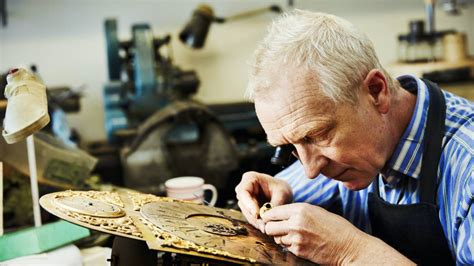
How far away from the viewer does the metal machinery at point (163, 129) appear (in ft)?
8.68

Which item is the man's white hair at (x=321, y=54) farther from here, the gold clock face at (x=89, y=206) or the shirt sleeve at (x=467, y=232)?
the gold clock face at (x=89, y=206)

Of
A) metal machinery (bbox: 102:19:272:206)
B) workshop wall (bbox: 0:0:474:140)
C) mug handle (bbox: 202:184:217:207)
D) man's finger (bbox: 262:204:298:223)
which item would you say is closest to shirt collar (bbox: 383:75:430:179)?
man's finger (bbox: 262:204:298:223)

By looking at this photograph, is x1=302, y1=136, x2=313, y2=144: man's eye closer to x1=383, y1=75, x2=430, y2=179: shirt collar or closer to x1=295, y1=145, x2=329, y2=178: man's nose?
x1=295, y1=145, x2=329, y2=178: man's nose

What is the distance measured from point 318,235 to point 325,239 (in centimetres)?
2

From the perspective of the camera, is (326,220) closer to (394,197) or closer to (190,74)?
(394,197)

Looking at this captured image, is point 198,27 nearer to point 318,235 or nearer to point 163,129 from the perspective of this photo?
point 163,129

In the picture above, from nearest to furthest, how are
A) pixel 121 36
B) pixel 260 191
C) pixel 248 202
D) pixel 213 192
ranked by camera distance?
pixel 248 202
pixel 260 191
pixel 213 192
pixel 121 36

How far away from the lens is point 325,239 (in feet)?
3.96

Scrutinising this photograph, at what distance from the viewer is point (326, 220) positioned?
123 cm

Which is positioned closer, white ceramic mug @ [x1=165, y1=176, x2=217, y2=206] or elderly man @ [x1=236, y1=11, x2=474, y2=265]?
elderly man @ [x1=236, y1=11, x2=474, y2=265]

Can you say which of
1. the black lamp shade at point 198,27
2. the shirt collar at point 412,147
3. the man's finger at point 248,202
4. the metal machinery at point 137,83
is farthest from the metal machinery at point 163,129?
the shirt collar at point 412,147

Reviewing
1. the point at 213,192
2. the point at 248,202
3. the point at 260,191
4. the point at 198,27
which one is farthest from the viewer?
the point at 198,27

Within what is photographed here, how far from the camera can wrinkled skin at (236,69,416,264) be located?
47.5 inches

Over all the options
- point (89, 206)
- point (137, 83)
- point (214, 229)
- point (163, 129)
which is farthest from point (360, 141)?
point (137, 83)
